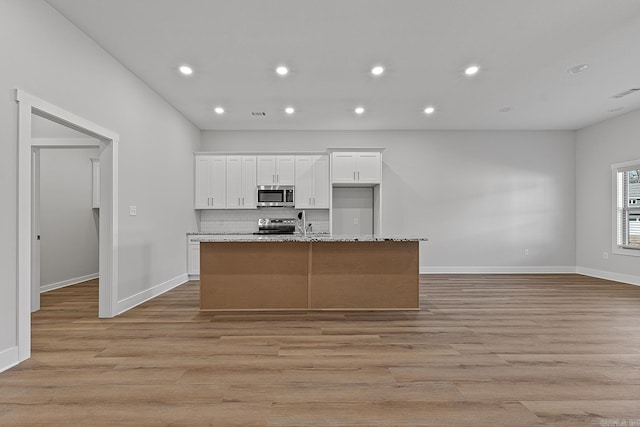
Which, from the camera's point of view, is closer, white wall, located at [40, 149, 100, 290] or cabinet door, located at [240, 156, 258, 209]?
white wall, located at [40, 149, 100, 290]

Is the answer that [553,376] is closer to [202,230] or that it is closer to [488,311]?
[488,311]

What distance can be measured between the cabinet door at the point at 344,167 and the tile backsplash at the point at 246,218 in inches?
31.7

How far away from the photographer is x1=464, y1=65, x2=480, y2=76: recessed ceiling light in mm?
4455

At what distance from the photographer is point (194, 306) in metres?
4.70

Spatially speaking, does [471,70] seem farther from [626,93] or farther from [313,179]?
[313,179]

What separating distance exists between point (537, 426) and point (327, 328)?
2108mm

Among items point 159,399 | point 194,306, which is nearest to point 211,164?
point 194,306

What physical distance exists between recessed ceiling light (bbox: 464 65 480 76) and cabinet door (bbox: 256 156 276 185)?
3857 mm

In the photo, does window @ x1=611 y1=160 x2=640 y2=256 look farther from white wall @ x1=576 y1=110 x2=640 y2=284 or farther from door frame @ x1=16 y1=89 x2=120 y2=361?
door frame @ x1=16 y1=89 x2=120 y2=361

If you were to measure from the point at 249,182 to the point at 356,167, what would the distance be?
217 cm

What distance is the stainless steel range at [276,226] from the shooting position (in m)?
7.32

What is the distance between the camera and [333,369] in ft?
8.74

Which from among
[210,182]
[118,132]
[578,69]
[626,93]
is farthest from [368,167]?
[118,132]

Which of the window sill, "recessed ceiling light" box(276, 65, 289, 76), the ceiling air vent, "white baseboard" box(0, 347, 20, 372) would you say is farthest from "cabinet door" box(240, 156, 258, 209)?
the window sill
